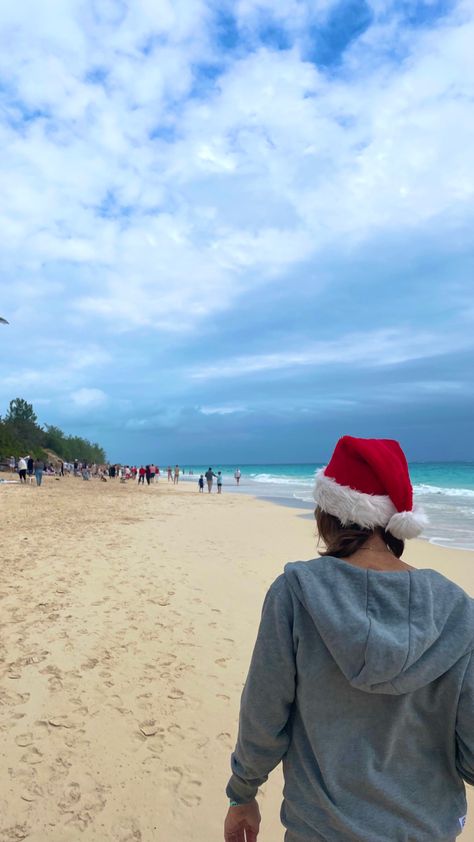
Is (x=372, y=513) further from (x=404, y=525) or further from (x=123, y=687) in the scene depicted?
(x=123, y=687)

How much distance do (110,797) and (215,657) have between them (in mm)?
2145

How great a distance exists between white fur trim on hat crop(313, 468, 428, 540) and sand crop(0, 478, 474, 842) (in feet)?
8.63

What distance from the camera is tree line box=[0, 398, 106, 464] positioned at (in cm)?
4862

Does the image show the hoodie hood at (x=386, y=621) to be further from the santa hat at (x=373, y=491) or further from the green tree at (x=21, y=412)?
the green tree at (x=21, y=412)

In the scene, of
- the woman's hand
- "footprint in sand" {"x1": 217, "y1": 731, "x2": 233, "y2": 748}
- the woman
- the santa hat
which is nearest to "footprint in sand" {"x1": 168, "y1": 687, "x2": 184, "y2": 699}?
"footprint in sand" {"x1": 217, "y1": 731, "x2": 233, "y2": 748}

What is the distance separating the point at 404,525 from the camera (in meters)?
1.45

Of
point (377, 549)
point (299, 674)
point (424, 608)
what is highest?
point (377, 549)

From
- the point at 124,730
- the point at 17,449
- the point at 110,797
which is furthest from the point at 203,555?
the point at 17,449

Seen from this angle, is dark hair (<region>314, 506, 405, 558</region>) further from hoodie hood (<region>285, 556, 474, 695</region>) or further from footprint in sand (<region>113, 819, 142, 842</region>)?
footprint in sand (<region>113, 819, 142, 842</region>)

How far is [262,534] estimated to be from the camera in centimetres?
1366

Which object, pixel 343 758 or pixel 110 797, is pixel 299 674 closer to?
pixel 343 758

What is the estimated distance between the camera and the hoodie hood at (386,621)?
124cm

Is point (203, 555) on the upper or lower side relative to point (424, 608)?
lower

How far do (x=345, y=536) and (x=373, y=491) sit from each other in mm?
156
